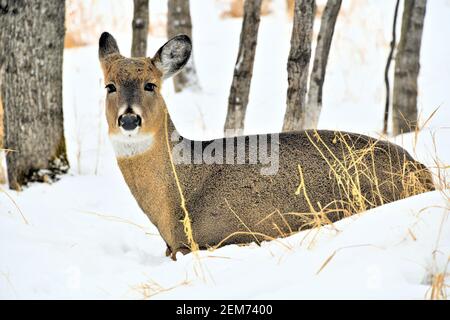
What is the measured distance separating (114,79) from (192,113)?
7086 mm

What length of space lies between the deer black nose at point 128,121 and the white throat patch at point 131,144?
0.89 feet

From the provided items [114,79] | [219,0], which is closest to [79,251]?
[114,79]

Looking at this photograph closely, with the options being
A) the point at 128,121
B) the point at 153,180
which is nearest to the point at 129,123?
the point at 128,121

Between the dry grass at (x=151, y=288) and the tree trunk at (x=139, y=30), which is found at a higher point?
the tree trunk at (x=139, y=30)

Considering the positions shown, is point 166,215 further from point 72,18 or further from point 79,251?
point 72,18

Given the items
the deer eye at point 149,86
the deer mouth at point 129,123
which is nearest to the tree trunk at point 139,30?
the deer eye at point 149,86

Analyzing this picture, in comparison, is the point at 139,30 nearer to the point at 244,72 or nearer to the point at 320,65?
the point at 244,72

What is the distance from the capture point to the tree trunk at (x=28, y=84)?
290 inches

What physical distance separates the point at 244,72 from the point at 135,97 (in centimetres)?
347

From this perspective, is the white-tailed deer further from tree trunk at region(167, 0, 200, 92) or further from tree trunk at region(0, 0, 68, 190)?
tree trunk at region(167, 0, 200, 92)

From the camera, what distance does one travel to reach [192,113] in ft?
40.6

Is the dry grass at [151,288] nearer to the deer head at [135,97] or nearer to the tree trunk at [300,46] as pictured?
the deer head at [135,97]

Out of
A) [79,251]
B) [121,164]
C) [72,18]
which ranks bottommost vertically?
[79,251]

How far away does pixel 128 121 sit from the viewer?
16.2ft
